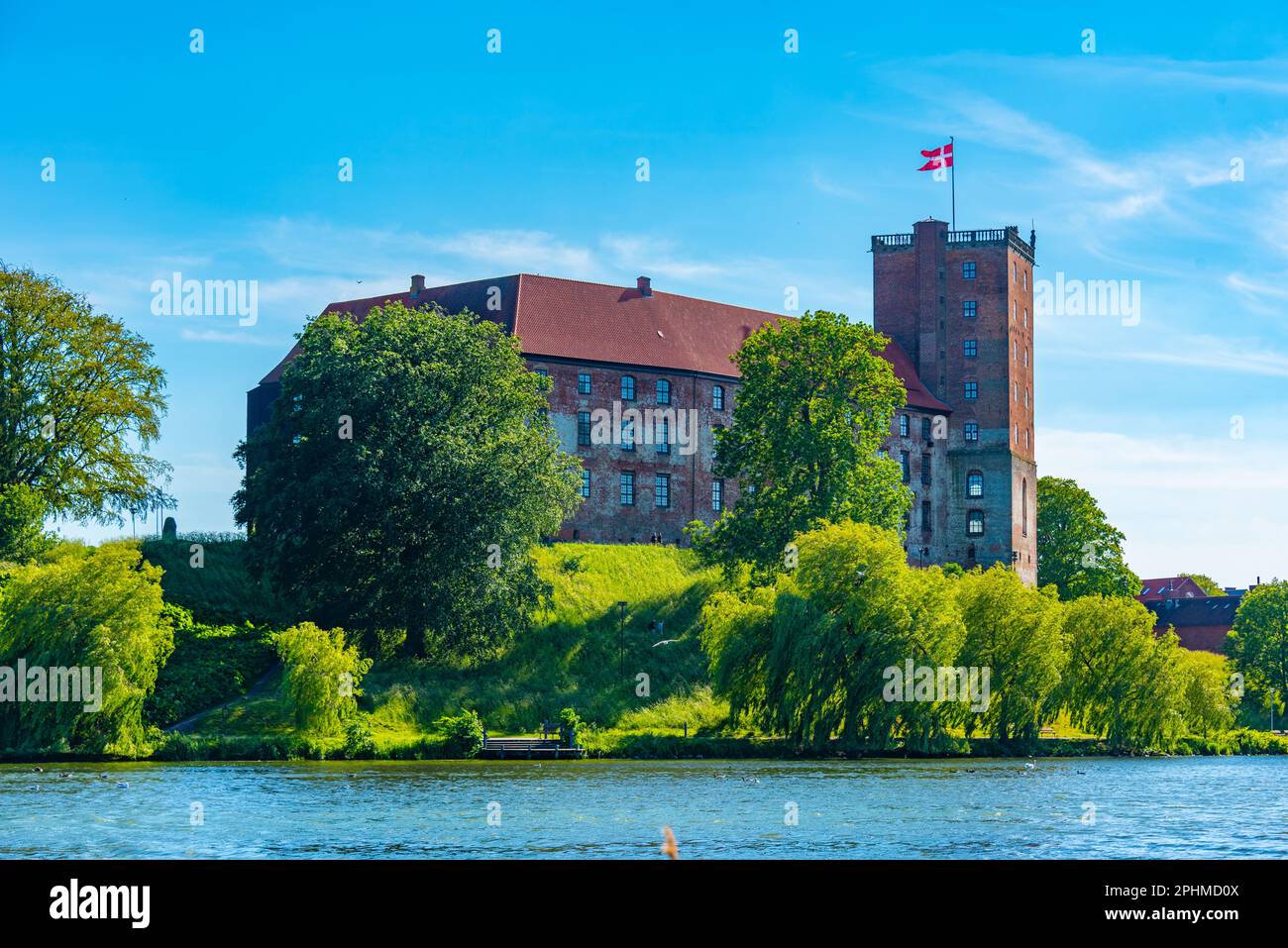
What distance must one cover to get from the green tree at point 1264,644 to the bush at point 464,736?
56.8 m

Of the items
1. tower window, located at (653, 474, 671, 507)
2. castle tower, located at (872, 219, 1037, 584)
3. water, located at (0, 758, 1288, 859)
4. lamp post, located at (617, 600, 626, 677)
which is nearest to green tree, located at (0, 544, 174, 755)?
water, located at (0, 758, 1288, 859)

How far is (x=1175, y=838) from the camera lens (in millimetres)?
28812

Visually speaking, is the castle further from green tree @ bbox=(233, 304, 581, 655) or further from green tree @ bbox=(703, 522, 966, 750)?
green tree @ bbox=(703, 522, 966, 750)

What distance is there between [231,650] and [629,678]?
15351 mm

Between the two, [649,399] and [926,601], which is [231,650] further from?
[649,399]

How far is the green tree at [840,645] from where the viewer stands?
5022 cm

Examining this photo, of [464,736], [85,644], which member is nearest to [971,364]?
[464,736]

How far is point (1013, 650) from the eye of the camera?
55688mm

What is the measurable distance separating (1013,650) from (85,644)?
31232 mm

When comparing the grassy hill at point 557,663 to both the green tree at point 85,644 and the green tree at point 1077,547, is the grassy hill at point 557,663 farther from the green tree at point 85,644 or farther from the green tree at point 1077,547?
the green tree at point 1077,547

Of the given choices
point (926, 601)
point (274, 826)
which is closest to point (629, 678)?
point (926, 601)

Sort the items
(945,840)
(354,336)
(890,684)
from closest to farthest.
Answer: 1. (945,840)
2. (890,684)
3. (354,336)

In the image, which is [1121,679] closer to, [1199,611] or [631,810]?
[631,810]

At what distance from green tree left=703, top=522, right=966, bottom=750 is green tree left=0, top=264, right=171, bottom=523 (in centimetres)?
2756
